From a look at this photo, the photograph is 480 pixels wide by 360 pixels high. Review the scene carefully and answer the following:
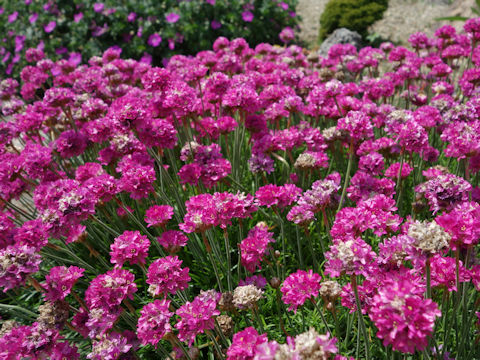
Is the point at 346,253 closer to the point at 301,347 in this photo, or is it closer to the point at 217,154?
the point at 301,347

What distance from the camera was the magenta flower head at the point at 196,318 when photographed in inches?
66.6

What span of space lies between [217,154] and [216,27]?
6669 millimetres

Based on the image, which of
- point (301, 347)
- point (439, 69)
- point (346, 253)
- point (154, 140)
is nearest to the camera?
point (301, 347)

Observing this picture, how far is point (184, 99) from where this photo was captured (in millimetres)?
2729

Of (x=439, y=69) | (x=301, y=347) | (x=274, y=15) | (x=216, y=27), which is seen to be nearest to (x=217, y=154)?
(x=301, y=347)

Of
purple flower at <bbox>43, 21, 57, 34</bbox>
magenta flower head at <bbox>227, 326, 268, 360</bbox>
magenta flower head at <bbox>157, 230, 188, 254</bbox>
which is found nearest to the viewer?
magenta flower head at <bbox>227, 326, 268, 360</bbox>

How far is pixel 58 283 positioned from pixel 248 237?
44.5 inches

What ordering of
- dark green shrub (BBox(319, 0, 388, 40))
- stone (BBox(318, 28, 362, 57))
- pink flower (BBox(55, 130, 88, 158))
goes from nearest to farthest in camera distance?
pink flower (BBox(55, 130, 88, 158)), stone (BBox(318, 28, 362, 57)), dark green shrub (BBox(319, 0, 388, 40))

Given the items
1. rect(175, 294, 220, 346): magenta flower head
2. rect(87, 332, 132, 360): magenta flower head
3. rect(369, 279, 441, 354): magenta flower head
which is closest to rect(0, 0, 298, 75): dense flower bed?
rect(87, 332, 132, 360): magenta flower head

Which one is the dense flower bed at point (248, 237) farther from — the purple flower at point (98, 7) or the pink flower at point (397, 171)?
the purple flower at point (98, 7)

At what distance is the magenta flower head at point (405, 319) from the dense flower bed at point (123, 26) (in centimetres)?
786

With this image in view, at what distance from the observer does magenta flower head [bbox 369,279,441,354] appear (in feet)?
3.95

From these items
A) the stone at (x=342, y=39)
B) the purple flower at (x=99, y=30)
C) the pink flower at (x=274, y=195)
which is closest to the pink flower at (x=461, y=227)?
the pink flower at (x=274, y=195)

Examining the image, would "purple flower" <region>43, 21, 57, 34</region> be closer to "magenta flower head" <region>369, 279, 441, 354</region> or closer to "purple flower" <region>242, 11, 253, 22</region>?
"purple flower" <region>242, 11, 253, 22</region>
